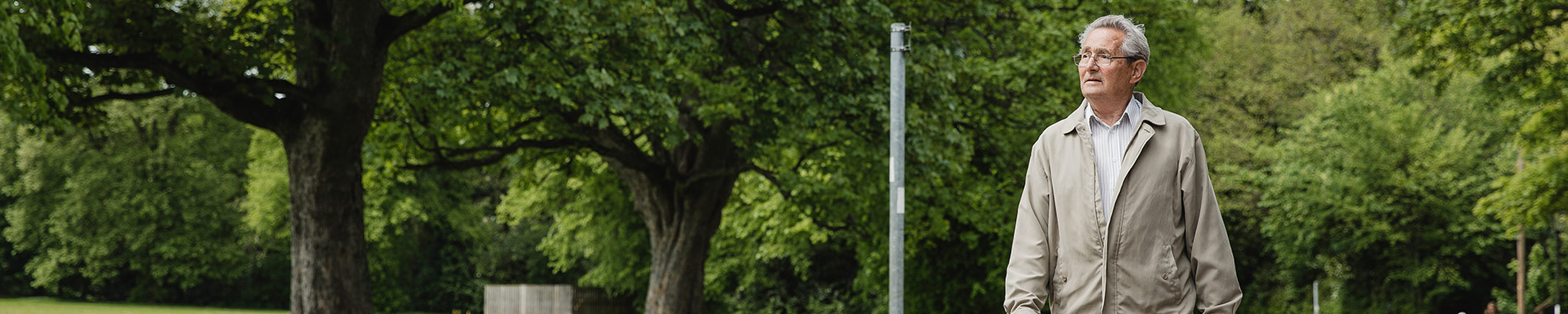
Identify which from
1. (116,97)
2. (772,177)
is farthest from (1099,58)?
(772,177)

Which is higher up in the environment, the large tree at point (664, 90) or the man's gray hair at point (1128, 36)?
the large tree at point (664, 90)

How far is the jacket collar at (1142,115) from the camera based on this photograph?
3.35m

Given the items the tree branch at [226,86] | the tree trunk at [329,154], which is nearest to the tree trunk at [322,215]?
the tree trunk at [329,154]

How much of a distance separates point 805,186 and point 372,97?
578cm

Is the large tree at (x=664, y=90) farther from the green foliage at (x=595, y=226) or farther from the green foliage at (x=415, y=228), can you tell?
the green foliage at (x=415, y=228)

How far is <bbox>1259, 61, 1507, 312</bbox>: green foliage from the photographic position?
3200cm

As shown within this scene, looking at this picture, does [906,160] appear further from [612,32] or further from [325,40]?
[325,40]

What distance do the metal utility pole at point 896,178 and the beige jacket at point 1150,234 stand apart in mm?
6500

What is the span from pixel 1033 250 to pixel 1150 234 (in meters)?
0.30

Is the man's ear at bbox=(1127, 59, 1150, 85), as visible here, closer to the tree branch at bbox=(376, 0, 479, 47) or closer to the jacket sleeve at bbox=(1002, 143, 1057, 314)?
the jacket sleeve at bbox=(1002, 143, 1057, 314)

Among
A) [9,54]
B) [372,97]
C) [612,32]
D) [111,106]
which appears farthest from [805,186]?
[111,106]

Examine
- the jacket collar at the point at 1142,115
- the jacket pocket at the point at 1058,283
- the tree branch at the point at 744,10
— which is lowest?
the jacket pocket at the point at 1058,283

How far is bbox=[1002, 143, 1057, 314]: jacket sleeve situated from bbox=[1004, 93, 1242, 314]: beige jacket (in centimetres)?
2

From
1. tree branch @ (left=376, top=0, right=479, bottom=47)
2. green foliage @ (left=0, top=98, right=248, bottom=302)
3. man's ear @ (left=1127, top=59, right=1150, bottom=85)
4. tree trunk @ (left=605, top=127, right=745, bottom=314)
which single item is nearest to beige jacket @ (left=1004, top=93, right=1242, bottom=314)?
man's ear @ (left=1127, top=59, right=1150, bottom=85)
